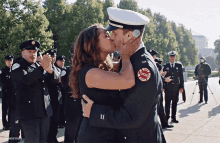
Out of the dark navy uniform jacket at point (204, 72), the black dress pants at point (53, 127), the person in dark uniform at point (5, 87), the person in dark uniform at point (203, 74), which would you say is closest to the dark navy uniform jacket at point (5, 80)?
the person in dark uniform at point (5, 87)

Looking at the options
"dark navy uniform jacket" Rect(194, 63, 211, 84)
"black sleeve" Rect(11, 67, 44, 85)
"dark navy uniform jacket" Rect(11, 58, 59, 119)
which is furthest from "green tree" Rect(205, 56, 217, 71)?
"black sleeve" Rect(11, 67, 44, 85)

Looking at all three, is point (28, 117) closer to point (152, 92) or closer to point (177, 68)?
point (152, 92)

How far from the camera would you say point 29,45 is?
15.1 feet

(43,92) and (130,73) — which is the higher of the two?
(130,73)

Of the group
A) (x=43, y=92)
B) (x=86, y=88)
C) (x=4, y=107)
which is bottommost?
(x=4, y=107)

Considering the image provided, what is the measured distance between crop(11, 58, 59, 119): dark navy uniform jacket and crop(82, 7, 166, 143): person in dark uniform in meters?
2.29

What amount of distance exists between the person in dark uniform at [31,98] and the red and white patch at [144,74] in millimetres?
2588

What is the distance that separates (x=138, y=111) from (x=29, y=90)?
2.85 metres

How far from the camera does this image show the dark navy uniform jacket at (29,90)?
4.22 meters

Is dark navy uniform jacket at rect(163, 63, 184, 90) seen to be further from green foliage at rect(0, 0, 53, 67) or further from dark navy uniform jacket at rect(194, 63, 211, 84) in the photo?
green foliage at rect(0, 0, 53, 67)

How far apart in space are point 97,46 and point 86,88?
42 centimetres

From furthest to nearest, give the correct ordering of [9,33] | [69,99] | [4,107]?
[9,33] < [4,107] < [69,99]

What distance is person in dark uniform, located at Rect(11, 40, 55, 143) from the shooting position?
4145 millimetres

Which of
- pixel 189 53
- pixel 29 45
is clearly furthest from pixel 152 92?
pixel 189 53
